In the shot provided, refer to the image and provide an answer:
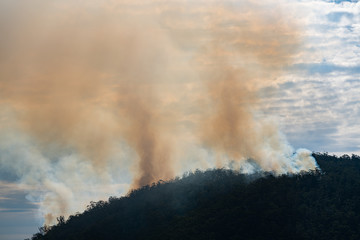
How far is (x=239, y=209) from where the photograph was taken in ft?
486

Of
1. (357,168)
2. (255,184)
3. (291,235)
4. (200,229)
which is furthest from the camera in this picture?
(357,168)

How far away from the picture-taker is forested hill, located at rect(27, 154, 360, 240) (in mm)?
137500

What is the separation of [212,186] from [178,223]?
2467 cm

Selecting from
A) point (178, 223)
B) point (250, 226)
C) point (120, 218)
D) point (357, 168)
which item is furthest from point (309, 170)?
point (120, 218)

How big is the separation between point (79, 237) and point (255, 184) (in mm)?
60242

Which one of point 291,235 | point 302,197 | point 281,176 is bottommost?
point 291,235

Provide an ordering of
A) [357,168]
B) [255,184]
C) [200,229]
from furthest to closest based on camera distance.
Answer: [357,168] → [255,184] → [200,229]

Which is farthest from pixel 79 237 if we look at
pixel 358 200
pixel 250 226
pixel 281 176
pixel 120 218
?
pixel 358 200

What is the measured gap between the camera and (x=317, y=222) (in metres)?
138

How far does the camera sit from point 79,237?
541 ft

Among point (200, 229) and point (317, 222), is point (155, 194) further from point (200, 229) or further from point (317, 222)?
point (317, 222)

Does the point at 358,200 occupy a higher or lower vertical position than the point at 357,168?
lower

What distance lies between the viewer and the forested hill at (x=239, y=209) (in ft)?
451

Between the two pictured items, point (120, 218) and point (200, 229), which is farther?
point (120, 218)
